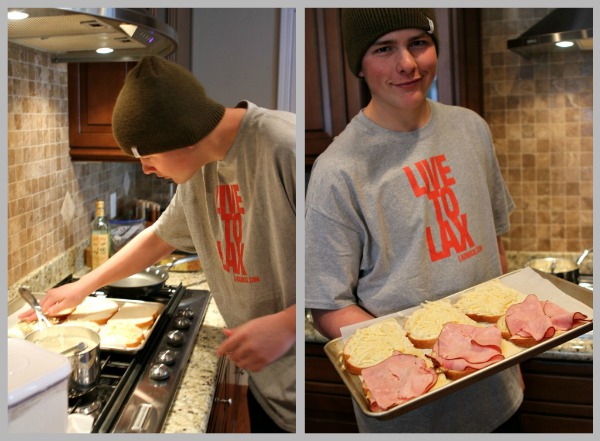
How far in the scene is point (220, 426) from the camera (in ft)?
2.39

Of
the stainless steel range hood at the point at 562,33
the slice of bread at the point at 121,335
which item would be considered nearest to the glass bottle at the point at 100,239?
the slice of bread at the point at 121,335

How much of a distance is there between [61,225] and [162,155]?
50 centimetres

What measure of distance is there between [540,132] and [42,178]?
121 cm

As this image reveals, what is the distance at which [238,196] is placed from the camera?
593mm

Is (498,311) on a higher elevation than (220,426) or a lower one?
higher

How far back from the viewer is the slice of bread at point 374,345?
684 millimetres

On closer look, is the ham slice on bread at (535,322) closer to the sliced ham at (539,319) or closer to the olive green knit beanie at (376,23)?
the sliced ham at (539,319)

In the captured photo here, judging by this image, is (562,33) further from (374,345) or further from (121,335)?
(121,335)

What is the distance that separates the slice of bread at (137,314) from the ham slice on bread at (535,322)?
1.82 feet

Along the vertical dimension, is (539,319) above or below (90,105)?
below

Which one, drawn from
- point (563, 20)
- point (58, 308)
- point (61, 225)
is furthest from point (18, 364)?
point (563, 20)

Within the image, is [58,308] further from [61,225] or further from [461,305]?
[461,305]

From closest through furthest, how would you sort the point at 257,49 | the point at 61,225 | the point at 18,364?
1. the point at 18,364
2. the point at 257,49
3. the point at 61,225

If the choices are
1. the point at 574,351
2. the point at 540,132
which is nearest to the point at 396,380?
the point at 574,351
